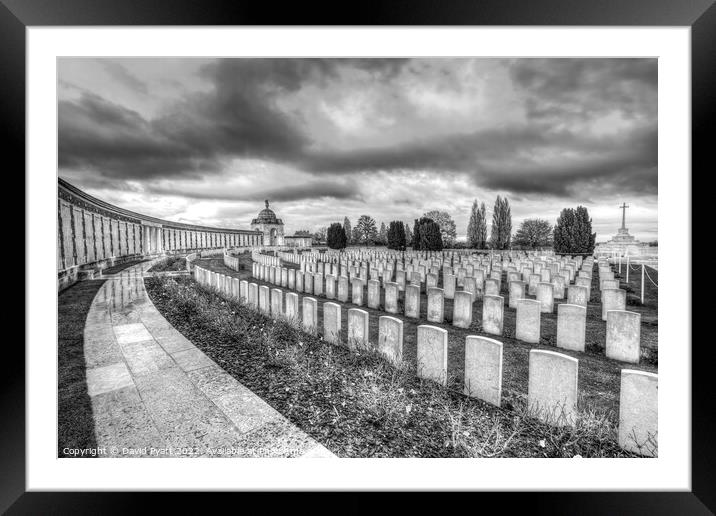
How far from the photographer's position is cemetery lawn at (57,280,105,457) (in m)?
2.35

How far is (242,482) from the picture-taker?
2.35 m

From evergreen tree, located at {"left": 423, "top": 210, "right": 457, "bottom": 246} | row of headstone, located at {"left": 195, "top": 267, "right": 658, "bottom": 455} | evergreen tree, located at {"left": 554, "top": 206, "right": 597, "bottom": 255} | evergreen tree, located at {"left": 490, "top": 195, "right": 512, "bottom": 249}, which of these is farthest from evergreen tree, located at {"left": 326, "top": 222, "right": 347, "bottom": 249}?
row of headstone, located at {"left": 195, "top": 267, "right": 658, "bottom": 455}

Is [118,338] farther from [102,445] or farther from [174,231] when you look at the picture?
[174,231]

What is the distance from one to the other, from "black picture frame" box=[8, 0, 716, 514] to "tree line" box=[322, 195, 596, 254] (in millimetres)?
17588

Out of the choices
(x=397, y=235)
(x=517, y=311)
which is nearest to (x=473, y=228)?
(x=397, y=235)

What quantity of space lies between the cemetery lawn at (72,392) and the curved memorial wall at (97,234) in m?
1.09

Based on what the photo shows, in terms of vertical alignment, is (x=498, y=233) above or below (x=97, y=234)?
Answer: above

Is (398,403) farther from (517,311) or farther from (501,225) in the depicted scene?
(501,225)

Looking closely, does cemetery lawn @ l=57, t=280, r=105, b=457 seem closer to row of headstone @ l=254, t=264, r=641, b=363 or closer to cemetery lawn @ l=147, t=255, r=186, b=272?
row of headstone @ l=254, t=264, r=641, b=363

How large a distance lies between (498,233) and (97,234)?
3017cm

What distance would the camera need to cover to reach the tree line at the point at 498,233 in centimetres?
1661
